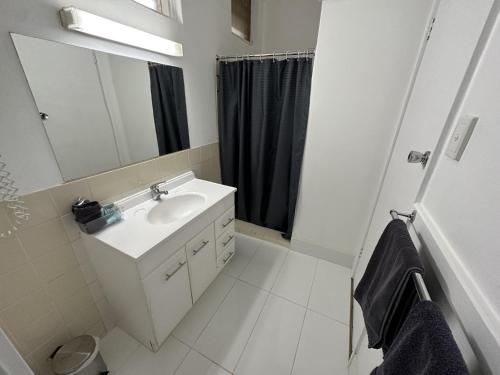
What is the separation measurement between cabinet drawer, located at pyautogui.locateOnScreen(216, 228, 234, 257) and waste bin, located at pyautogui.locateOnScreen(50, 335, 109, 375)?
2.72 ft

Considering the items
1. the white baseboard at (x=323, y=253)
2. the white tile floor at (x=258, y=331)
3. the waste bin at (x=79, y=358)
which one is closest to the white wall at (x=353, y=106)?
the white baseboard at (x=323, y=253)

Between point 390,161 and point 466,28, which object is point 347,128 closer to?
point 390,161

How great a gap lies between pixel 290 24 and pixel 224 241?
103 inches

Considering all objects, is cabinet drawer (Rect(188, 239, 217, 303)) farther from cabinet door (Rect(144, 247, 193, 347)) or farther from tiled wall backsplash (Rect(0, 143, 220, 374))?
tiled wall backsplash (Rect(0, 143, 220, 374))

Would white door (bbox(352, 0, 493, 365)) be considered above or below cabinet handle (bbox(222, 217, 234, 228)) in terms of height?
above

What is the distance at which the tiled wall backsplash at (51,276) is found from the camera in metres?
0.87

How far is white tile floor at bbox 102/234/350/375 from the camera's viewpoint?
3.87 ft

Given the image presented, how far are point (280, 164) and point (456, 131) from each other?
4.48 feet

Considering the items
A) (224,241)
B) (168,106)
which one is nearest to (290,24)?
(168,106)

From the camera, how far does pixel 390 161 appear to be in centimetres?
132

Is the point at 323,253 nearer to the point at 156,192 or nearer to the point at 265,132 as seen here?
the point at 265,132

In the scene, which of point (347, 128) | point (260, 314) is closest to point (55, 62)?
point (347, 128)

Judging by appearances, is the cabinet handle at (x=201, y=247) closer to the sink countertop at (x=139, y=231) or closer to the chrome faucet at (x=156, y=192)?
the sink countertop at (x=139, y=231)

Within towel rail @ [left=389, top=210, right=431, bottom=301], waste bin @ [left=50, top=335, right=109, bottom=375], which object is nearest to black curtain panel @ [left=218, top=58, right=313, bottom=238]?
towel rail @ [left=389, top=210, right=431, bottom=301]
